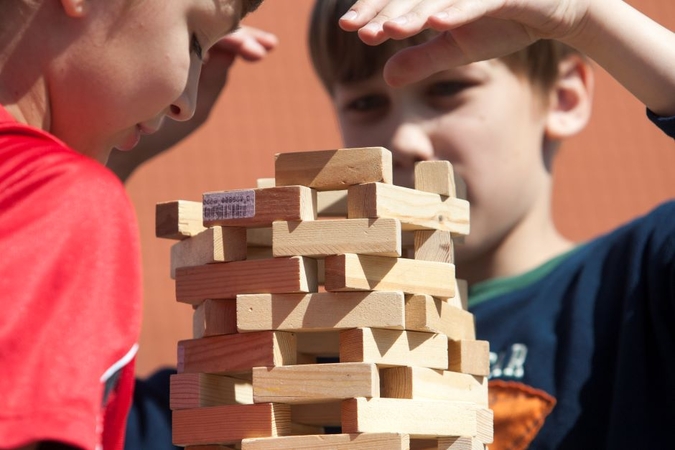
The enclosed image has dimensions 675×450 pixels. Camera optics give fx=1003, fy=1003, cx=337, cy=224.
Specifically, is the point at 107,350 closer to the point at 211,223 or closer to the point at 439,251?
the point at 211,223

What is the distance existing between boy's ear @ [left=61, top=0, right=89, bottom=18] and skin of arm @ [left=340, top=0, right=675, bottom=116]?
2.16ft

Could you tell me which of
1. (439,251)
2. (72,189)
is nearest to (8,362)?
(72,189)

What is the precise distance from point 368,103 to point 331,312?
1213mm

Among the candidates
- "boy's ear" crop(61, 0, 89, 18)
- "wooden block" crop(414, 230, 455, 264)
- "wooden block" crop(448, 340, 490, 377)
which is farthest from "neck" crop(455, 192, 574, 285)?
"boy's ear" crop(61, 0, 89, 18)

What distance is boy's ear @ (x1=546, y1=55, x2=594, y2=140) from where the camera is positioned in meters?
2.89

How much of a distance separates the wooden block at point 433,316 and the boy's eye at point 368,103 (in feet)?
3.21

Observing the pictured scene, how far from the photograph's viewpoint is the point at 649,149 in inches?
348

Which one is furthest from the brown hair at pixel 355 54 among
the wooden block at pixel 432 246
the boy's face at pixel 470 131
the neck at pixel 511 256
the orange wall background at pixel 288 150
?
the orange wall background at pixel 288 150

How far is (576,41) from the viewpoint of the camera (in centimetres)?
194

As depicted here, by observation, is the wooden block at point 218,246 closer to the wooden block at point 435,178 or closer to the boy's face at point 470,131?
the wooden block at point 435,178

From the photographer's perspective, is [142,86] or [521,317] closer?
[142,86]

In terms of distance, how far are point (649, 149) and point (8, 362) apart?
8.37 m

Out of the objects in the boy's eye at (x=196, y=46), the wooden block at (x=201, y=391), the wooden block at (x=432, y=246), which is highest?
the boy's eye at (x=196, y=46)

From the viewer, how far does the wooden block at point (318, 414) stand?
1816mm
